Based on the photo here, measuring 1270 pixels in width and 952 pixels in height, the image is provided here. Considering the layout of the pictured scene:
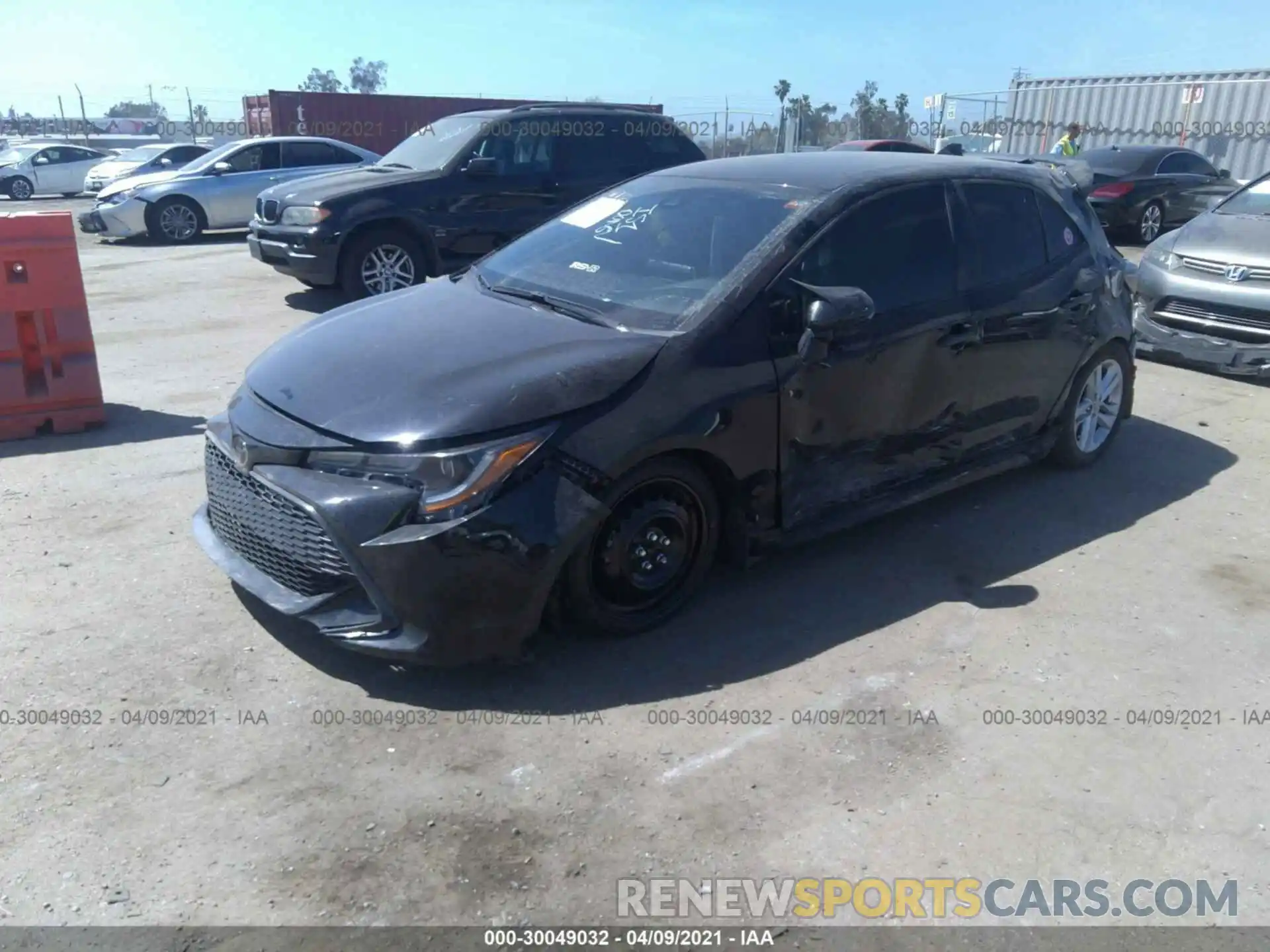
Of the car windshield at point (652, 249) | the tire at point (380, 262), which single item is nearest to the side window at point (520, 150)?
the tire at point (380, 262)

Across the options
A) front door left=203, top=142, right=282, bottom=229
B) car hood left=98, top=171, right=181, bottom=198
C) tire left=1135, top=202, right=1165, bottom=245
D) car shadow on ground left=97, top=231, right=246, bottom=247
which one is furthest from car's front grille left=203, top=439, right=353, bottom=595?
tire left=1135, top=202, right=1165, bottom=245

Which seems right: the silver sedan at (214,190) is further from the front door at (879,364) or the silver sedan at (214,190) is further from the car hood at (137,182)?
the front door at (879,364)

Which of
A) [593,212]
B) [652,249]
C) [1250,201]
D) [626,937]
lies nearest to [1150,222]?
[1250,201]

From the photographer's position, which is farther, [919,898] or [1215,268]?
[1215,268]

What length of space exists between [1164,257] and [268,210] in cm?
798

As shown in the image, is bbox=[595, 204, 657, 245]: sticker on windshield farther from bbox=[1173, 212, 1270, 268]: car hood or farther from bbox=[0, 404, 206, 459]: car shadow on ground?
bbox=[1173, 212, 1270, 268]: car hood

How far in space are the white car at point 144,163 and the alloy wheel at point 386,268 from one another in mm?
11786

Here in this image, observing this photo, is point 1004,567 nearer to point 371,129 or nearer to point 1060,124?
point 1060,124

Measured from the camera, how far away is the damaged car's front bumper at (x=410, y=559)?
338 cm

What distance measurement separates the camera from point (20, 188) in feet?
84.0

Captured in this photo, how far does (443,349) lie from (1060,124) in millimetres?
24897

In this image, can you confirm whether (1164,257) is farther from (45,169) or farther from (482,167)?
(45,169)

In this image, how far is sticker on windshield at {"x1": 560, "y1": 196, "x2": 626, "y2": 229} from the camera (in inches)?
197

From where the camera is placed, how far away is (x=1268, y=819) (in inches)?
124
